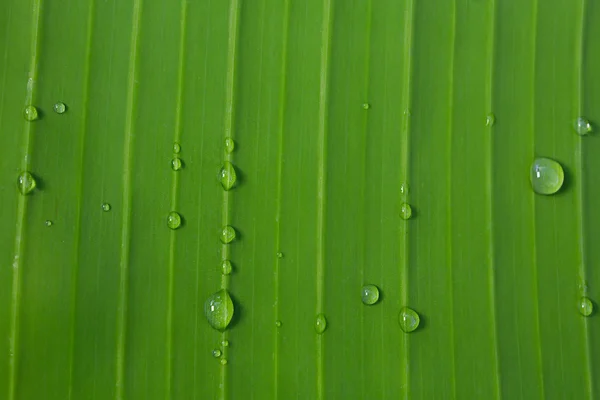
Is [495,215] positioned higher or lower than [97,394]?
higher

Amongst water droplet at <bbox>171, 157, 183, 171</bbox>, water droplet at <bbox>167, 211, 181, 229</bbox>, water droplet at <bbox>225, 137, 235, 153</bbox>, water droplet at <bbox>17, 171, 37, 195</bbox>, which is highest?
water droplet at <bbox>225, 137, 235, 153</bbox>

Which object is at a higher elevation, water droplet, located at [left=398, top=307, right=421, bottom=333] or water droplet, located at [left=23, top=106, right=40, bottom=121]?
water droplet, located at [left=23, top=106, right=40, bottom=121]

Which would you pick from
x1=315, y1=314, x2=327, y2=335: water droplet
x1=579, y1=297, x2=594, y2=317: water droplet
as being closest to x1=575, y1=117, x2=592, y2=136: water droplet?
x1=579, y1=297, x2=594, y2=317: water droplet

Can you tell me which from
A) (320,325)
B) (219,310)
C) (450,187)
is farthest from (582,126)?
(219,310)

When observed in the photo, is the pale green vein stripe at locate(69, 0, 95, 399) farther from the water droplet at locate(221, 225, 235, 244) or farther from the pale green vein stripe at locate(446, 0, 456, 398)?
the pale green vein stripe at locate(446, 0, 456, 398)

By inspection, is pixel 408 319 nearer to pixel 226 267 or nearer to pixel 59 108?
pixel 226 267

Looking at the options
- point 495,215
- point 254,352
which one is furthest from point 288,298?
point 495,215

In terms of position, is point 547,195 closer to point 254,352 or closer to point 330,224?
point 330,224
